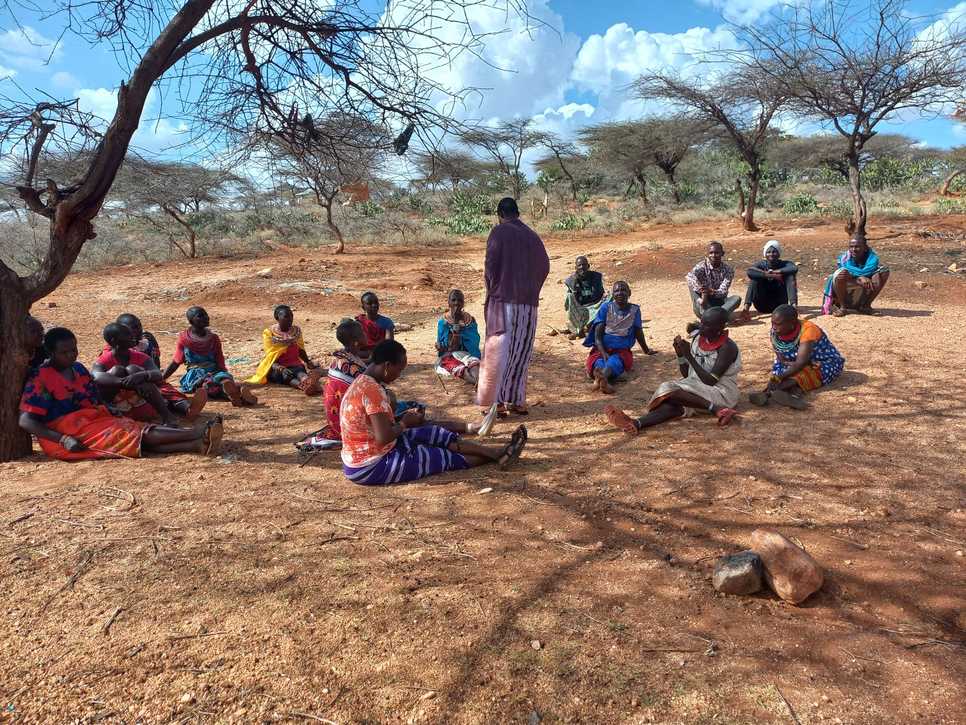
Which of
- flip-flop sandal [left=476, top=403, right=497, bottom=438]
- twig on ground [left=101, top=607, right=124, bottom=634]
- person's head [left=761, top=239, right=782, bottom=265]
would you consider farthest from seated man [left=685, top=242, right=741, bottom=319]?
twig on ground [left=101, top=607, right=124, bottom=634]

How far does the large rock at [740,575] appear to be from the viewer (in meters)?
2.39

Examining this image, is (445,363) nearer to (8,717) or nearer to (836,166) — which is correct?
(8,717)

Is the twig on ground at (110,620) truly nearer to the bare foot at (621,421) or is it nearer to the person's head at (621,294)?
the bare foot at (621,421)

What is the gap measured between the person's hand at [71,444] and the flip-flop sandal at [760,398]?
480cm

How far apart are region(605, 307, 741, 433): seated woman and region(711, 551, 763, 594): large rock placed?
2.02m

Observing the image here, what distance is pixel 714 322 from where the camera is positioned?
459 centimetres

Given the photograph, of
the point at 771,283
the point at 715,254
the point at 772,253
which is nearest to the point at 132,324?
the point at 715,254

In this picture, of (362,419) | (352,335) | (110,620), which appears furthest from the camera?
(352,335)

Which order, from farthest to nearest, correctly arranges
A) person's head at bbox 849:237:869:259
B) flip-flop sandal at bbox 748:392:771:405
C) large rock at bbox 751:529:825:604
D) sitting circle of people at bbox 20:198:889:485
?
person's head at bbox 849:237:869:259, flip-flop sandal at bbox 748:392:771:405, sitting circle of people at bbox 20:198:889:485, large rock at bbox 751:529:825:604

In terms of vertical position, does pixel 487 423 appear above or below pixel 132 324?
below

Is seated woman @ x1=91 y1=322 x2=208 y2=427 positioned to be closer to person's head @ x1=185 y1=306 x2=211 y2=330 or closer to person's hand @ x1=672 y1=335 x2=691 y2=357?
person's head @ x1=185 y1=306 x2=211 y2=330

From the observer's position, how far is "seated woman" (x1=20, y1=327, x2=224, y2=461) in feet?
13.2

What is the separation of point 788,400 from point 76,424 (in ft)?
16.6

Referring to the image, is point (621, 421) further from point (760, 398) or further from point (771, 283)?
point (771, 283)
